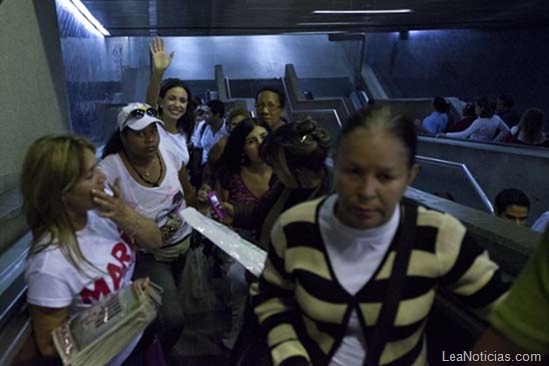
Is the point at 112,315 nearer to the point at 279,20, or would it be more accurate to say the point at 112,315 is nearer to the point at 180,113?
the point at 180,113

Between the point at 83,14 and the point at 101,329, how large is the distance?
279 inches

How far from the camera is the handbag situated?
1547 millimetres

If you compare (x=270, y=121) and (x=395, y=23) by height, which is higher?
(x=395, y=23)

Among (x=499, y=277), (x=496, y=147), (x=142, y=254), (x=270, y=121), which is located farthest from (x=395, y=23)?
(x=499, y=277)

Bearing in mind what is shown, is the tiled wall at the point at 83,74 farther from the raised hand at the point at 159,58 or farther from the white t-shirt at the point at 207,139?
the white t-shirt at the point at 207,139

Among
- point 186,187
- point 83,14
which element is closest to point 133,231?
point 186,187

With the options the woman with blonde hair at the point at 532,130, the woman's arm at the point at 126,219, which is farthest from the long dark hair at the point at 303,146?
the woman with blonde hair at the point at 532,130

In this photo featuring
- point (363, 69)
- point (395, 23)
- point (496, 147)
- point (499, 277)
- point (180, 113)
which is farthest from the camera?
point (363, 69)

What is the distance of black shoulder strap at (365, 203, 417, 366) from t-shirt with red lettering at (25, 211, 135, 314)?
3.19ft

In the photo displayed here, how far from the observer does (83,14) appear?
7484 mm

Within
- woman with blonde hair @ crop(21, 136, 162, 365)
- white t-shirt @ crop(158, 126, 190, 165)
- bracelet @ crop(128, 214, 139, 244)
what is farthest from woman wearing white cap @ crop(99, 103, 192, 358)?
woman with blonde hair @ crop(21, 136, 162, 365)

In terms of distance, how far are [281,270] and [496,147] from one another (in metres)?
5.19

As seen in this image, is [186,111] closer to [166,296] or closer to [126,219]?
[166,296]

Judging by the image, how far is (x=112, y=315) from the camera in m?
1.59
